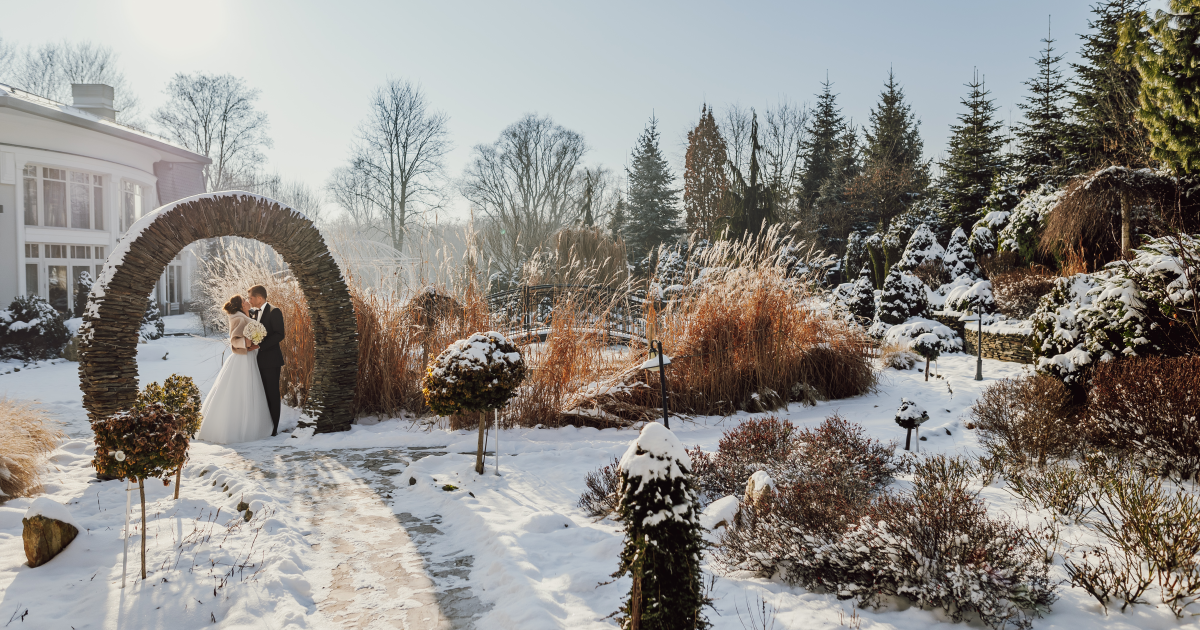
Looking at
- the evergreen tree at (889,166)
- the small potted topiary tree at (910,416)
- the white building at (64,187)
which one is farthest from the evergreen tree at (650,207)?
the small potted topiary tree at (910,416)

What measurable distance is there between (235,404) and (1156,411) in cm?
748

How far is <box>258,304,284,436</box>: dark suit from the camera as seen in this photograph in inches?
242

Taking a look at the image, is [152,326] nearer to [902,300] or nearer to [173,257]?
[173,257]

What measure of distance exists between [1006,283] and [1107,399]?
27.9 ft

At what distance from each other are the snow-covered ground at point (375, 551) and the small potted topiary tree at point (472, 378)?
605mm

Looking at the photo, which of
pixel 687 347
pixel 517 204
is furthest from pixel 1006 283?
pixel 517 204

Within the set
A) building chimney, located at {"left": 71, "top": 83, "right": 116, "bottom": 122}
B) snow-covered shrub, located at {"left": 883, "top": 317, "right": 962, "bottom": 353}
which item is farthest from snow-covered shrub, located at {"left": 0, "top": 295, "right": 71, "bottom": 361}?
snow-covered shrub, located at {"left": 883, "top": 317, "right": 962, "bottom": 353}

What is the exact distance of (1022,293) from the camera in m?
10.6

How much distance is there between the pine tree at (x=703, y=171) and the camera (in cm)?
2408

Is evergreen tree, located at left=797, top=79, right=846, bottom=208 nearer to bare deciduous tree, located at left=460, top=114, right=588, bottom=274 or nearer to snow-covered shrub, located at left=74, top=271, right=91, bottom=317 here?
bare deciduous tree, located at left=460, top=114, right=588, bottom=274

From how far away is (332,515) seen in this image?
393cm

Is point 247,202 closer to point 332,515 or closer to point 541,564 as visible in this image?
point 332,515

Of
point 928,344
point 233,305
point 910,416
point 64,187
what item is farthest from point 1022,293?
point 64,187

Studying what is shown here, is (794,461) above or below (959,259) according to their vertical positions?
below
